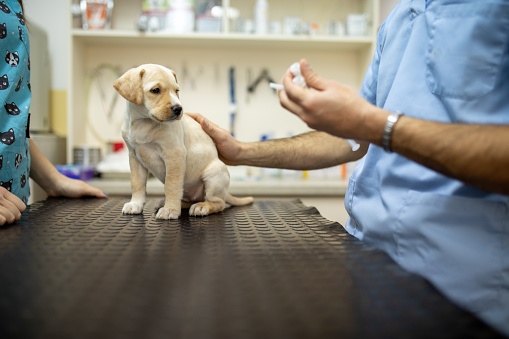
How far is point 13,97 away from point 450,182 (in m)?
1.01

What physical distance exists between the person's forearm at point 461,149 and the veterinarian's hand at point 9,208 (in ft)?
2.47

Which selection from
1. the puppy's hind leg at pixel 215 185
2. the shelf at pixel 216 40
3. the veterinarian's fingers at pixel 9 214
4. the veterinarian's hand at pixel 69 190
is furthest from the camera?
the shelf at pixel 216 40

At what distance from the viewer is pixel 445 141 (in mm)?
563

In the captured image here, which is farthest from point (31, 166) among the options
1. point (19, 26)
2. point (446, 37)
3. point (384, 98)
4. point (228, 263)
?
point (446, 37)

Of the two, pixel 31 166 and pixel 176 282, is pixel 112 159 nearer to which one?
pixel 31 166

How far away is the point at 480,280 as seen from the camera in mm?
608

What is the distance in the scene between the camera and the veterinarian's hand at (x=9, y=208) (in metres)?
0.83

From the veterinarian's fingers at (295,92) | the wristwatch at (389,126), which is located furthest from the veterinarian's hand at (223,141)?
the wristwatch at (389,126)

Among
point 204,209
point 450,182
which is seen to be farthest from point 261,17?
point 450,182

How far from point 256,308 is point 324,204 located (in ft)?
5.16

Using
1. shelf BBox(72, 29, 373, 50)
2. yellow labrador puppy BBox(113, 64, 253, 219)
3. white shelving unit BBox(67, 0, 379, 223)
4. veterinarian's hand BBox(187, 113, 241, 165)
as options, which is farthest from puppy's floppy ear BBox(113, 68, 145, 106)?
white shelving unit BBox(67, 0, 379, 223)

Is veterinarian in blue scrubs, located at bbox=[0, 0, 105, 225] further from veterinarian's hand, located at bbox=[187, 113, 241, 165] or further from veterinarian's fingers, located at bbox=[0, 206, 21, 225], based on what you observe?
veterinarian's hand, located at bbox=[187, 113, 241, 165]

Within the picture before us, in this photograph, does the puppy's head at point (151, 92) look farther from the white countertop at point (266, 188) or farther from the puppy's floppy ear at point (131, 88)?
the white countertop at point (266, 188)

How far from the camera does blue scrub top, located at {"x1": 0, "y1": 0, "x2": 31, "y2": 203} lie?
98 centimetres
